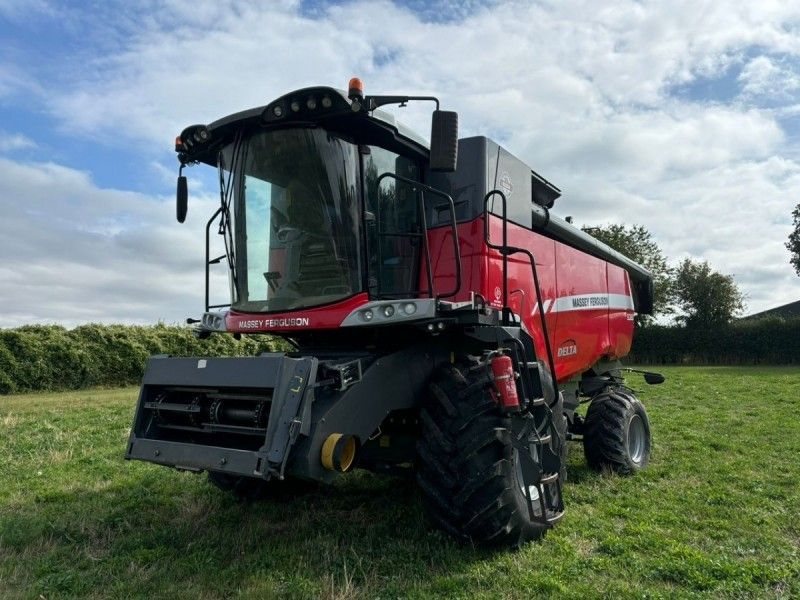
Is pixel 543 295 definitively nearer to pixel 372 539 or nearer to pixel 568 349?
pixel 568 349

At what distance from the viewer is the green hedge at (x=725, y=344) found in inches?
1342

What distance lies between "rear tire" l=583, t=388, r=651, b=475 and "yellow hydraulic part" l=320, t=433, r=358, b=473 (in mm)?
3731

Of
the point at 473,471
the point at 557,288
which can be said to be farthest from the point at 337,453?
the point at 557,288

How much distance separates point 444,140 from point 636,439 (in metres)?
4.89

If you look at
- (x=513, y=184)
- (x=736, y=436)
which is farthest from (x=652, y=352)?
(x=513, y=184)

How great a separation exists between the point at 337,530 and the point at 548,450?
1.78 meters

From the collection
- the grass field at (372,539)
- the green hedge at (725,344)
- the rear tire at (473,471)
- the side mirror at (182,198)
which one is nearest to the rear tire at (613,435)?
the grass field at (372,539)

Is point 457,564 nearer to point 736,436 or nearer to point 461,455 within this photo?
point 461,455

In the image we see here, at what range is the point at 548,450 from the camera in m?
5.01

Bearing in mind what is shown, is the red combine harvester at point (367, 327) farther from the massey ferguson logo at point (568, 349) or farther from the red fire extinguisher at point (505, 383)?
the massey ferguson logo at point (568, 349)

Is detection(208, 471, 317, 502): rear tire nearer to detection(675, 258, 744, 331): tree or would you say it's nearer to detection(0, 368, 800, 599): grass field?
detection(0, 368, 800, 599): grass field

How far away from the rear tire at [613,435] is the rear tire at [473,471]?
2.55m

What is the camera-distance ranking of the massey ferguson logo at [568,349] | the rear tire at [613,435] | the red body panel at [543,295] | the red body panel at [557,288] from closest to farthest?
1. the red body panel at [543,295]
2. the red body panel at [557,288]
3. the massey ferguson logo at [568,349]
4. the rear tire at [613,435]

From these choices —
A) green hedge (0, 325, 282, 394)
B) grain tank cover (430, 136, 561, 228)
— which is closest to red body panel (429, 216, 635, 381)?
grain tank cover (430, 136, 561, 228)
